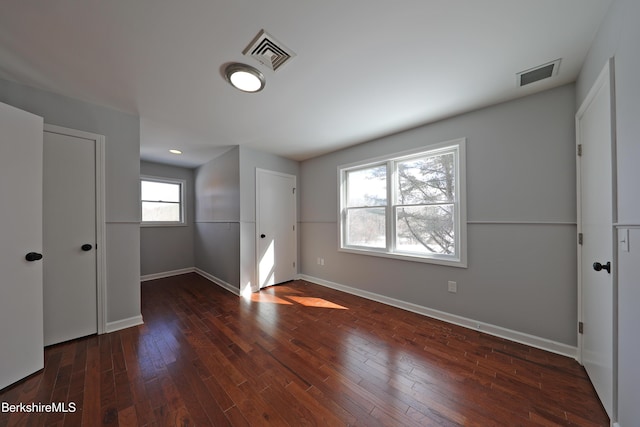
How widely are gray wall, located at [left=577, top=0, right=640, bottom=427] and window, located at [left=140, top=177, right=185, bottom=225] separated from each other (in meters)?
5.98

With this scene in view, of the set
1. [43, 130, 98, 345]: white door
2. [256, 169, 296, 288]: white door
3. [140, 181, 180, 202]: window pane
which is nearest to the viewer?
[43, 130, 98, 345]: white door

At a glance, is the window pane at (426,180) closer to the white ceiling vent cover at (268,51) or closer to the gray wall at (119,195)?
the white ceiling vent cover at (268,51)

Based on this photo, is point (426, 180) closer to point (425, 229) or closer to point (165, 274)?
point (425, 229)

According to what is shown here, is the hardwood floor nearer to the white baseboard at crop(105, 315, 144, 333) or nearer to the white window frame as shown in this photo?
the white baseboard at crop(105, 315, 144, 333)

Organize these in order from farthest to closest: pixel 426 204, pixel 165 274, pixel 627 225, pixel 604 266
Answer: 1. pixel 165 274
2. pixel 426 204
3. pixel 604 266
4. pixel 627 225

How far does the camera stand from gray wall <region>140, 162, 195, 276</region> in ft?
14.4

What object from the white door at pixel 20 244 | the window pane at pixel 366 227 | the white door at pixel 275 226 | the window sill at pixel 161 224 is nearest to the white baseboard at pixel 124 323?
the white door at pixel 20 244

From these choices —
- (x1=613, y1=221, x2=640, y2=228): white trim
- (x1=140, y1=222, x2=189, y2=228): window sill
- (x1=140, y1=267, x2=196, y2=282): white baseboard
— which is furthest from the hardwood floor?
(x1=140, y1=222, x2=189, y2=228): window sill

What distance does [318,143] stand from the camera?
3.42m

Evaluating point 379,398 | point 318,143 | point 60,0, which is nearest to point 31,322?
point 60,0

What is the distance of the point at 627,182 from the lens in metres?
1.10

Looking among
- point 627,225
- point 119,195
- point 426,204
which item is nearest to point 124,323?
point 119,195

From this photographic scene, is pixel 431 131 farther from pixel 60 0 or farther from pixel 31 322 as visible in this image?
pixel 31 322

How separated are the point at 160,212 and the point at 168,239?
23.6 inches
